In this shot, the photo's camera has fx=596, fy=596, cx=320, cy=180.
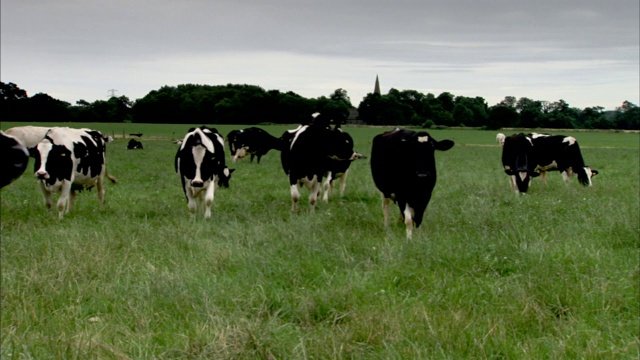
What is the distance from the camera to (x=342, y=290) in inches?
211

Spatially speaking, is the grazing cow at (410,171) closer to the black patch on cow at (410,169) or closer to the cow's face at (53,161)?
the black patch on cow at (410,169)

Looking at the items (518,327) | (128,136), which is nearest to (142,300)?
(518,327)

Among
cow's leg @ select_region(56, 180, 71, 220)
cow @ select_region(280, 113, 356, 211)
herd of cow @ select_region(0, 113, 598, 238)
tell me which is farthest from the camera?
cow @ select_region(280, 113, 356, 211)

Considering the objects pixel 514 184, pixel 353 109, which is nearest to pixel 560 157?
pixel 514 184

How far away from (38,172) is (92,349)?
6943 millimetres

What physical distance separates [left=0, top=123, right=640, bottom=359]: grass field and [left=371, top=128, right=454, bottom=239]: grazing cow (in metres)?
0.38

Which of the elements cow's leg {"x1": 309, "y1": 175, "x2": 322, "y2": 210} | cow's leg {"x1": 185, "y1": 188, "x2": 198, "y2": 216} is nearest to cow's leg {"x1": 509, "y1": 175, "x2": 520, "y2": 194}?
cow's leg {"x1": 309, "y1": 175, "x2": 322, "y2": 210}

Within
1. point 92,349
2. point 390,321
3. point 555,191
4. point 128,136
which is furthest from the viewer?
point 128,136

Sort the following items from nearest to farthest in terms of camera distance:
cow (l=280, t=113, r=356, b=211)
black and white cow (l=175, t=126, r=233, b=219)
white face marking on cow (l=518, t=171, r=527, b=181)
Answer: black and white cow (l=175, t=126, r=233, b=219) → cow (l=280, t=113, r=356, b=211) → white face marking on cow (l=518, t=171, r=527, b=181)

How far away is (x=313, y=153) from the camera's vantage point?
11508mm

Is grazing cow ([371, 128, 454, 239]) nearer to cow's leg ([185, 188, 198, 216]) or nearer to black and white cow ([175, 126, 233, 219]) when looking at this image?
black and white cow ([175, 126, 233, 219])

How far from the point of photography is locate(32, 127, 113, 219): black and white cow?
10484 mm

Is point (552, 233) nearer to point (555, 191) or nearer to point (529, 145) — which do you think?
point (555, 191)

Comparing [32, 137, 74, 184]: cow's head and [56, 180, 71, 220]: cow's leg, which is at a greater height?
[32, 137, 74, 184]: cow's head
